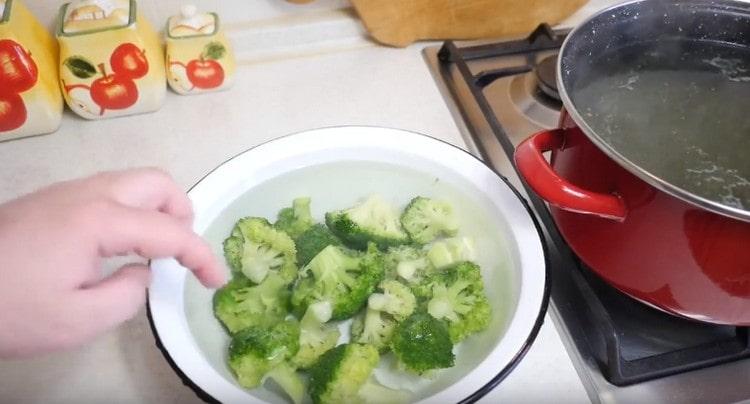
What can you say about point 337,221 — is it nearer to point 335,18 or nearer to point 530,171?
point 530,171

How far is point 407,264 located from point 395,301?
55 mm

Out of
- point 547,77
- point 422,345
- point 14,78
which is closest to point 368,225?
point 422,345

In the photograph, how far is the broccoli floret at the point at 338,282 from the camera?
609 millimetres

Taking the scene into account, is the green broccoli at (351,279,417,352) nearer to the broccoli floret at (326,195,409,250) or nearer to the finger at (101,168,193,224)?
the broccoli floret at (326,195,409,250)

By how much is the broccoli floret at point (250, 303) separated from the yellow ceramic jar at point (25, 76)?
400 mm

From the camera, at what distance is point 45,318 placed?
41cm

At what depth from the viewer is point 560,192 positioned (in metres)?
0.53

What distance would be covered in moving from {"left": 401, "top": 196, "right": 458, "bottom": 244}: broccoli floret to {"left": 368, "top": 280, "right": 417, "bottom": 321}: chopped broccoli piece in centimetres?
8

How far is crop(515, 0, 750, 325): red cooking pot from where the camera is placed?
50 cm

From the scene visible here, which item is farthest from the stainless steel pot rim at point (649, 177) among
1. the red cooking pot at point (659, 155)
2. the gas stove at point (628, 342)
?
the gas stove at point (628, 342)

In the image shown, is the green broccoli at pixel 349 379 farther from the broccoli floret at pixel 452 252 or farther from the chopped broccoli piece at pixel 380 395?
the broccoli floret at pixel 452 252

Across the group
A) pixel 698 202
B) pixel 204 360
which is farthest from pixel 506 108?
pixel 204 360

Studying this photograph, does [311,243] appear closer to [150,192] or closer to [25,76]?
[150,192]

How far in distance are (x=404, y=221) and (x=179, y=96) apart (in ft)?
1.39
